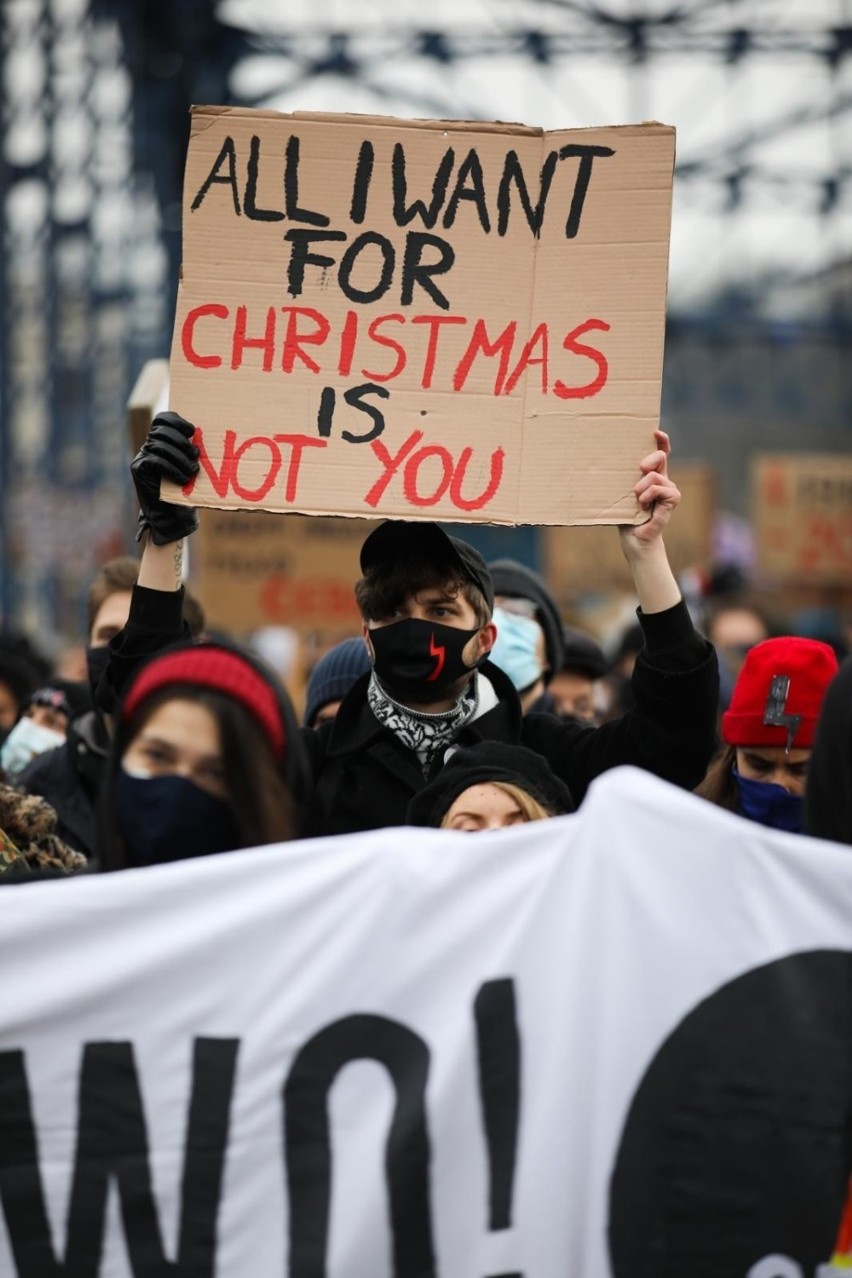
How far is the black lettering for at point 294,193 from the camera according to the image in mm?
3301

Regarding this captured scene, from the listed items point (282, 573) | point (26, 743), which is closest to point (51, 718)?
point (26, 743)

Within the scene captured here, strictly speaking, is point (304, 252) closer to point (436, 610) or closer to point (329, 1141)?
point (436, 610)

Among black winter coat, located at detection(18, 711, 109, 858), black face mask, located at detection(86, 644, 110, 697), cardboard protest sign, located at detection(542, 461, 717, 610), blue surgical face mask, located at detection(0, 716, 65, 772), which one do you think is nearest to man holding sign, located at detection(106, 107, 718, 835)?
black face mask, located at detection(86, 644, 110, 697)

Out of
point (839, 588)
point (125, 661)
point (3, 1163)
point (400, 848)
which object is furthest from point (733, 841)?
point (839, 588)

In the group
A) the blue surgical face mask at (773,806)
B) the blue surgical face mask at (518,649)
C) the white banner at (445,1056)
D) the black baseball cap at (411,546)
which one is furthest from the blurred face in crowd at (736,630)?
the white banner at (445,1056)

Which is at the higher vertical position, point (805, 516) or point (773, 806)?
point (805, 516)

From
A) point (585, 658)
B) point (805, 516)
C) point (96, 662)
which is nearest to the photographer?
point (96, 662)

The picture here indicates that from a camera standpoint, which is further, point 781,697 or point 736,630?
point 736,630

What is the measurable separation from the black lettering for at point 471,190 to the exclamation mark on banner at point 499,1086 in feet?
4.87

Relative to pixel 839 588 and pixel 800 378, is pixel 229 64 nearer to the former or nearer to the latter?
pixel 839 588

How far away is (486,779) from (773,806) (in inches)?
23.3

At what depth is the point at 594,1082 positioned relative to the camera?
2.33m

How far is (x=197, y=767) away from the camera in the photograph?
2.56 m

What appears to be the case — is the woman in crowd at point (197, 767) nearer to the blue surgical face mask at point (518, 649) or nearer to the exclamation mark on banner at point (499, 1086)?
the exclamation mark on banner at point (499, 1086)
